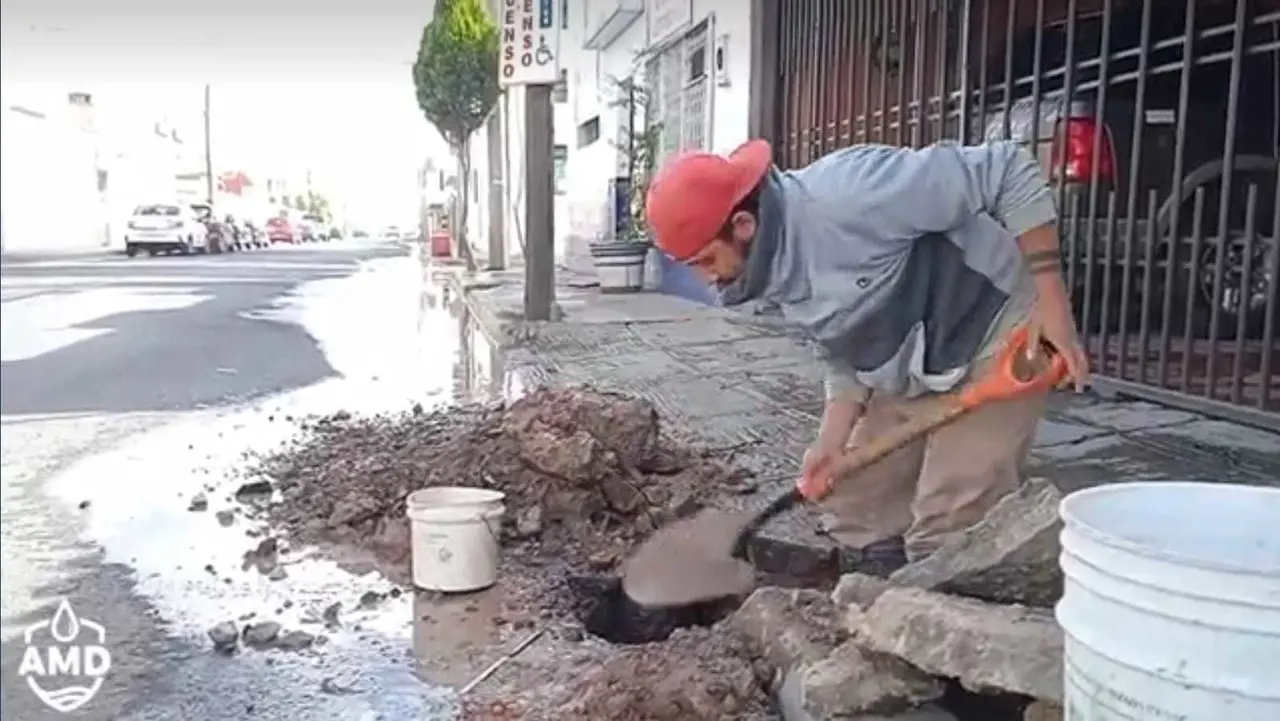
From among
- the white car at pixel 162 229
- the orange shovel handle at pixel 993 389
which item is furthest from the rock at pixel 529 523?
the white car at pixel 162 229

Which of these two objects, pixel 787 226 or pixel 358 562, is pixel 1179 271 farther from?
pixel 358 562

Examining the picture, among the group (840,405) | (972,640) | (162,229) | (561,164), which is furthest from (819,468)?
(162,229)

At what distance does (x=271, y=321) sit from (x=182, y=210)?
775 inches

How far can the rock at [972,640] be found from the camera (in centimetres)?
191

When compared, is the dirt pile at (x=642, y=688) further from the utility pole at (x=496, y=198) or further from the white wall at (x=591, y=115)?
the utility pole at (x=496, y=198)

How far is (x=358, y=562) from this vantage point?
353 centimetres

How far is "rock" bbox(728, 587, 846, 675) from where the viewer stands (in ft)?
7.89

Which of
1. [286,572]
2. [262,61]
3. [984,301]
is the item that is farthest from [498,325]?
[984,301]

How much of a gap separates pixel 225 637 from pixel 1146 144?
15.5ft

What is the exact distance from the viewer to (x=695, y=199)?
245 centimetres

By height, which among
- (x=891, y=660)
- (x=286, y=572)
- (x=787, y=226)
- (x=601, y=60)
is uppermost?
(x=601, y=60)

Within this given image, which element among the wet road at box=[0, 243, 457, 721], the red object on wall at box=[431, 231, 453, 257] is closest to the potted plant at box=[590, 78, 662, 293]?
the wet road at box=[0, 243, 457, 721]

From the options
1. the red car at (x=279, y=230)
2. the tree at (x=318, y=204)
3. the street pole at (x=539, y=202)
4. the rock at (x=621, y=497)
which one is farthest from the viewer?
the tree at (x=318, y=204)

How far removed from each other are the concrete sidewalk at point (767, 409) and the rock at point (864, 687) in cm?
99
